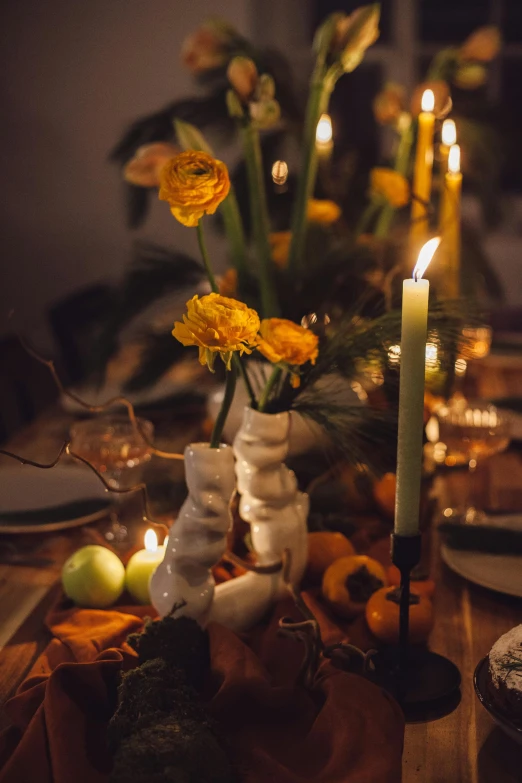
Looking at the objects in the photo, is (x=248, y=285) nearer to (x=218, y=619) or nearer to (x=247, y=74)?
(x=247, y=74)

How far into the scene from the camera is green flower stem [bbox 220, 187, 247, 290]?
1139 mm

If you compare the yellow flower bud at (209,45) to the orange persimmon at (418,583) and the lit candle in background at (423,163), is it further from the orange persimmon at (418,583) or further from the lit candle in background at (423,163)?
the orange persimmon at (418,583)

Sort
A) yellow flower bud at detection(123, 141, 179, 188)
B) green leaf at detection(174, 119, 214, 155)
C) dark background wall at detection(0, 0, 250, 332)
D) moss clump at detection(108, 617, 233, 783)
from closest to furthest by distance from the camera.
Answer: moss clump at detection(108, 617, 233, 783)
green leaf at detection(174, 119, 214, 155)
yellow flower bud at detection(123, 141, 179, 188)
dark background wall at detection(0, 0, 250, 332)

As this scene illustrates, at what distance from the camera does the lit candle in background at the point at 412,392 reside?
2.09 feet

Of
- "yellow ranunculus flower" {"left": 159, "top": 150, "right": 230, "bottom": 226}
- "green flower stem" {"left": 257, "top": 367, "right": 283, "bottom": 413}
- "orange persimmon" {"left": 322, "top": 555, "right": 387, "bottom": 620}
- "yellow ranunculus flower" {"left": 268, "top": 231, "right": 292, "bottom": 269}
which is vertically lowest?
"orange persimmon" {"left": 322, "top": 555, "right": 387, "bottom": 620}

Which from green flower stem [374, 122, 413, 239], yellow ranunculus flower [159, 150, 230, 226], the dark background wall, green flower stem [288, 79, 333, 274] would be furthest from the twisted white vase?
the dark background wall

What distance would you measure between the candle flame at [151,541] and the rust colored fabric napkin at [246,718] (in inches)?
5.2

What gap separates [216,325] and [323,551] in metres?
0.35

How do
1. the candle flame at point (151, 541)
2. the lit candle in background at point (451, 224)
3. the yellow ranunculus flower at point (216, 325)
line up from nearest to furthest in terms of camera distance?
the yellow ranunculus flower at point (216, 325) < the candle flame at point (151, 541) < the lit candle in background at point (451, 224)

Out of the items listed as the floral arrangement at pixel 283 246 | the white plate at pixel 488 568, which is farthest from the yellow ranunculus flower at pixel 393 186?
the white plate at pixel 488 568

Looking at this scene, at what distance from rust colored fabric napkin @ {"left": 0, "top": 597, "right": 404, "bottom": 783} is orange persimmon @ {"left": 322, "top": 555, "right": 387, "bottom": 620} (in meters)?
0.09

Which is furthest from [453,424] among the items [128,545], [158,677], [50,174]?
[50,174]

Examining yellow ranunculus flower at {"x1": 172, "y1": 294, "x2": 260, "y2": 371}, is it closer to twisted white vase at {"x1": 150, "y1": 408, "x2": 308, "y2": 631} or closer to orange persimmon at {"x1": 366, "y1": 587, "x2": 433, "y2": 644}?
twisted white vase at {"x1": 150, "y1": 408, "x2": 308, "y2": 631}

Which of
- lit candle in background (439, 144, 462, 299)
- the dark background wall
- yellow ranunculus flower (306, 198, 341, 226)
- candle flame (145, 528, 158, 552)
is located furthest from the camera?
the dark background wall
